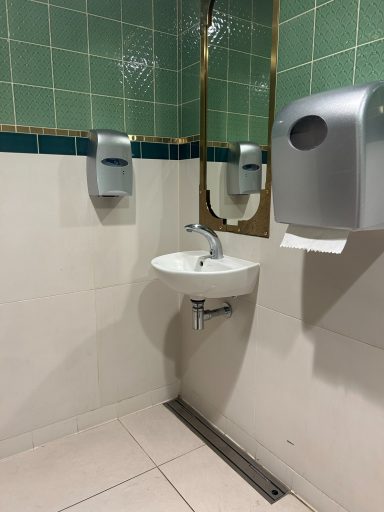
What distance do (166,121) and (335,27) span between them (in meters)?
0.91

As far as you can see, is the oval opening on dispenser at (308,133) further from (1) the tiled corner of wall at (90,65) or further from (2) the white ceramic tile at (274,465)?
(2) the white ceramic tile at (274,465)

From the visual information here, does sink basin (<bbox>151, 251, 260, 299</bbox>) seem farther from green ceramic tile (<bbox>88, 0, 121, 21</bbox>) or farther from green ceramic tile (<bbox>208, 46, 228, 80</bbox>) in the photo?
green ceramic tile (<bbox>88, 0, 121, 21</bbox>)

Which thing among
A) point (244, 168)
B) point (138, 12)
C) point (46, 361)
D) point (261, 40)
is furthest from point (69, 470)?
point (138, 12)

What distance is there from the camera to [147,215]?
72.0 inches

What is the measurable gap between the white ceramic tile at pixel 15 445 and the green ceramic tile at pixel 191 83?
1.74 meters

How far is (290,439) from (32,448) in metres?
1.15

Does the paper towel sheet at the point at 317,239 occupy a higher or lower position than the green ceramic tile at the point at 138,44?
lower

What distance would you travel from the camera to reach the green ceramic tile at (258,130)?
139 cm

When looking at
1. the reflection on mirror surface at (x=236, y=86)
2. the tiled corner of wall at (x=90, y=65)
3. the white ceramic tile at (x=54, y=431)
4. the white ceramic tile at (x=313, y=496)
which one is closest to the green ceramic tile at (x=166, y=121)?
the tiled corner of wall at (x=90, y=65)

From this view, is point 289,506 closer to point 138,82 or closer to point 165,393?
point 165,393

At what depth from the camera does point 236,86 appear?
5.05 ft

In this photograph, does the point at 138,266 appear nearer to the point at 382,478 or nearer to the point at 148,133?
the point at 148,133

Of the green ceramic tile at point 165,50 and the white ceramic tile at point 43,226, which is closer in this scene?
the white ceramic tile at point 43,226

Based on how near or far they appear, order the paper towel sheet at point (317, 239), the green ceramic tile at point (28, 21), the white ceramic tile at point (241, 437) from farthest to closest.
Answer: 1. the white ceramic tile at point (241, 437)
2. the green ceramic tile at point (28, 21)
3. the paper towel sheet at point (317, 239)
